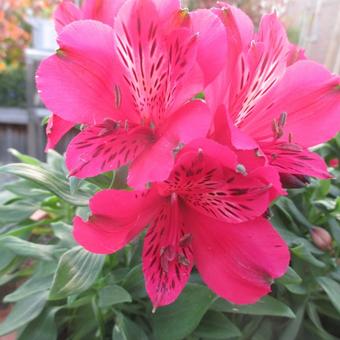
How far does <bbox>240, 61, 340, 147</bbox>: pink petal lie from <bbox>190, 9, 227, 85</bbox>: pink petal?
85 mm

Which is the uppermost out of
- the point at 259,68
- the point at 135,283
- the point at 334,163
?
the point at 259,68

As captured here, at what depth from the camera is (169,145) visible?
36cm

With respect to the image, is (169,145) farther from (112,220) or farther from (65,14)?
(65,14)

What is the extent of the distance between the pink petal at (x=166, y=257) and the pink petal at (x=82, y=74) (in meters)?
0.12

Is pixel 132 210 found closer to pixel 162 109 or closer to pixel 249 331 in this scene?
pixel 162 109

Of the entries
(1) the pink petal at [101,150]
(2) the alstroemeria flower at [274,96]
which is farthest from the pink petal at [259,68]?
(1) the pink petal at [101,150]

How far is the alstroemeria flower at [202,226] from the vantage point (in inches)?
14.5

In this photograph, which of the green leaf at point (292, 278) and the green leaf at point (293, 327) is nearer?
the green leaf at point (292, 278)

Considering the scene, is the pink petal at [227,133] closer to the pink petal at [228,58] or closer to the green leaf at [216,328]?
the pink petal at [228,58]

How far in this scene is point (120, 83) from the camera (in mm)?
409

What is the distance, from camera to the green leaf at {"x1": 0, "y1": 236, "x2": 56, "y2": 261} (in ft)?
2.10

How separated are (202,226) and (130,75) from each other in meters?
0.17

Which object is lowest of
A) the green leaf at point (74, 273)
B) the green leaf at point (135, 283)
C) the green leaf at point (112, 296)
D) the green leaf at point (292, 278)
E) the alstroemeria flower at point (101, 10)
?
the green leaf at point (135, 283)

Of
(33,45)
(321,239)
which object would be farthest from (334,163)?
(33,45)
